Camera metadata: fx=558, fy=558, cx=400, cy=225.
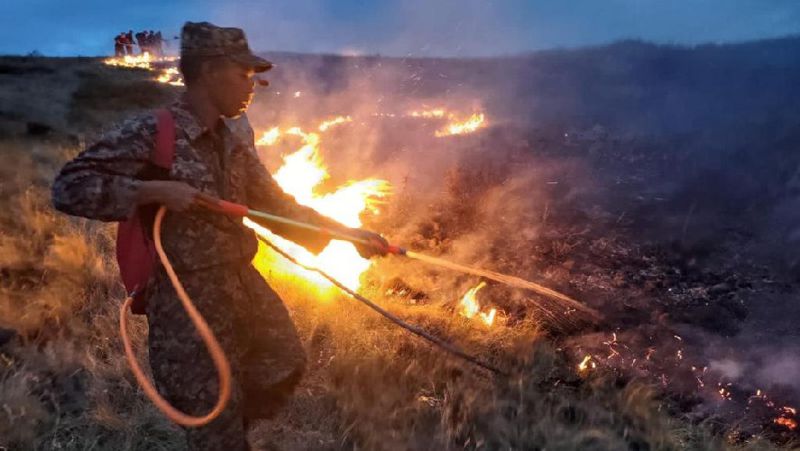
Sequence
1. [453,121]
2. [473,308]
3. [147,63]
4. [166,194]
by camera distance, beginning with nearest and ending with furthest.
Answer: [166,194]
[473,308]
[453,121]
[147,63]

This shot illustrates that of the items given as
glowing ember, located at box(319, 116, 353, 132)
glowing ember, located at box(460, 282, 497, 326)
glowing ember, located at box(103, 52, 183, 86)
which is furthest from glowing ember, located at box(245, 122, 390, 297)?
glowing ember, located at box(103, 52, 183, 86)

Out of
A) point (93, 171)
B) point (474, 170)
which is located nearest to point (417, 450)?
point (93, 171)

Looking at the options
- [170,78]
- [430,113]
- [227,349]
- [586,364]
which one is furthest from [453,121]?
[170,78]

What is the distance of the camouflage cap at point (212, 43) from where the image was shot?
2.46 metres

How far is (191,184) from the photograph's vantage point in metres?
2.46

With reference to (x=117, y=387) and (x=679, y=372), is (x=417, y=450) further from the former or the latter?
(x=679, y=372)

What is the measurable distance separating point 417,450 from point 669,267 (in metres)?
5.06

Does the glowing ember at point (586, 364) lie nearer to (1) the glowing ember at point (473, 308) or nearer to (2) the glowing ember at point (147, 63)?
(1) the glowing ember at point (473, 308)

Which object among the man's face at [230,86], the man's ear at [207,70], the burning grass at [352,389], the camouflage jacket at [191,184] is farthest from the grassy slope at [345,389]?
the man's ear at [207,70]

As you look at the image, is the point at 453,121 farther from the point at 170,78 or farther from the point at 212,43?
the point at 170,78

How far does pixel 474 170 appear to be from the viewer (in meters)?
11.1

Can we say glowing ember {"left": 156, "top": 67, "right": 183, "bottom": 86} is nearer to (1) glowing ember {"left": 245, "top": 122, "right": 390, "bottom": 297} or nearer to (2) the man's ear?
(1) glowing ember {"left": 245, "top": 122, "right": 390, "bottom": 297}

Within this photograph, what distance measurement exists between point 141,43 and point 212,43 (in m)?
46.9

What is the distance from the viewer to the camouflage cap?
8.09 feet
